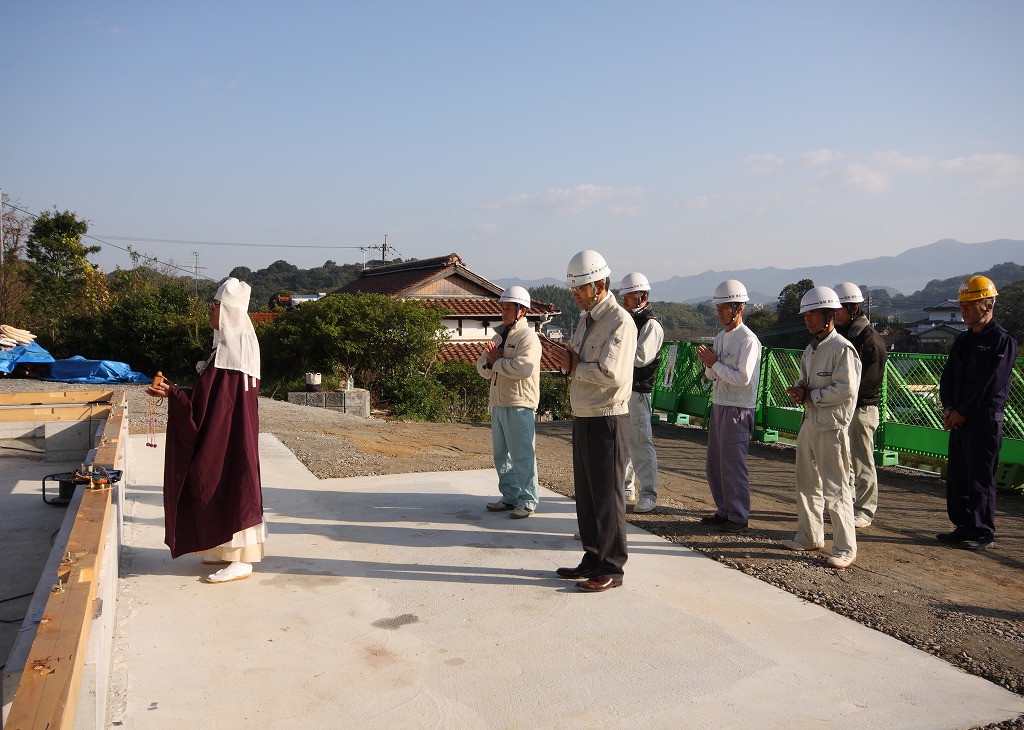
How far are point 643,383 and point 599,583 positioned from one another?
2.26m

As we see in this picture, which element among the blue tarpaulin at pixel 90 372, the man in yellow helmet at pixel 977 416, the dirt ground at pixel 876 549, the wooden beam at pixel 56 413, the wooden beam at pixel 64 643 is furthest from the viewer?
the blue tarpaulin at pixel 90 372

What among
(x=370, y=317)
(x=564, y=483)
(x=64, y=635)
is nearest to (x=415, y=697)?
(x=64, y=635)

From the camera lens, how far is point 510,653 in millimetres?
3621

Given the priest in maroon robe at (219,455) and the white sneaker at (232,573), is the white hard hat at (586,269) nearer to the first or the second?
the priest in maroon robe at (219,455)

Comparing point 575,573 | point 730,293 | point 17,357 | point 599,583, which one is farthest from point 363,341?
point 599,583

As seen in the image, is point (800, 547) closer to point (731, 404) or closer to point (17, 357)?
point (731, 404)

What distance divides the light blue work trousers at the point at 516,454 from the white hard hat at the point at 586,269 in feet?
5.66

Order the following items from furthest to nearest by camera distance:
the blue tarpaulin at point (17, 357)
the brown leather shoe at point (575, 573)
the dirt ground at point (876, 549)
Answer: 1. the blue tarpaulin at point (17, 357)
2. the brown leather shoe at point (575, 573)
3. the dirt ground at point (876, 549)

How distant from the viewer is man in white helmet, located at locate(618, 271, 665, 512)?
621 centimetres

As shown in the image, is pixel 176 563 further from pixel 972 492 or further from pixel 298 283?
pixel 298 283

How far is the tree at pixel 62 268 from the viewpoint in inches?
939

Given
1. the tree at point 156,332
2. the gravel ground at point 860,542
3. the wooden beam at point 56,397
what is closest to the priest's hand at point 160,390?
the gravel ground at point 860,542

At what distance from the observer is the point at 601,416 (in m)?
4.46

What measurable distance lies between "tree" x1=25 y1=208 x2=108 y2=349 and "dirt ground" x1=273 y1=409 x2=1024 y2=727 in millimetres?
17831
